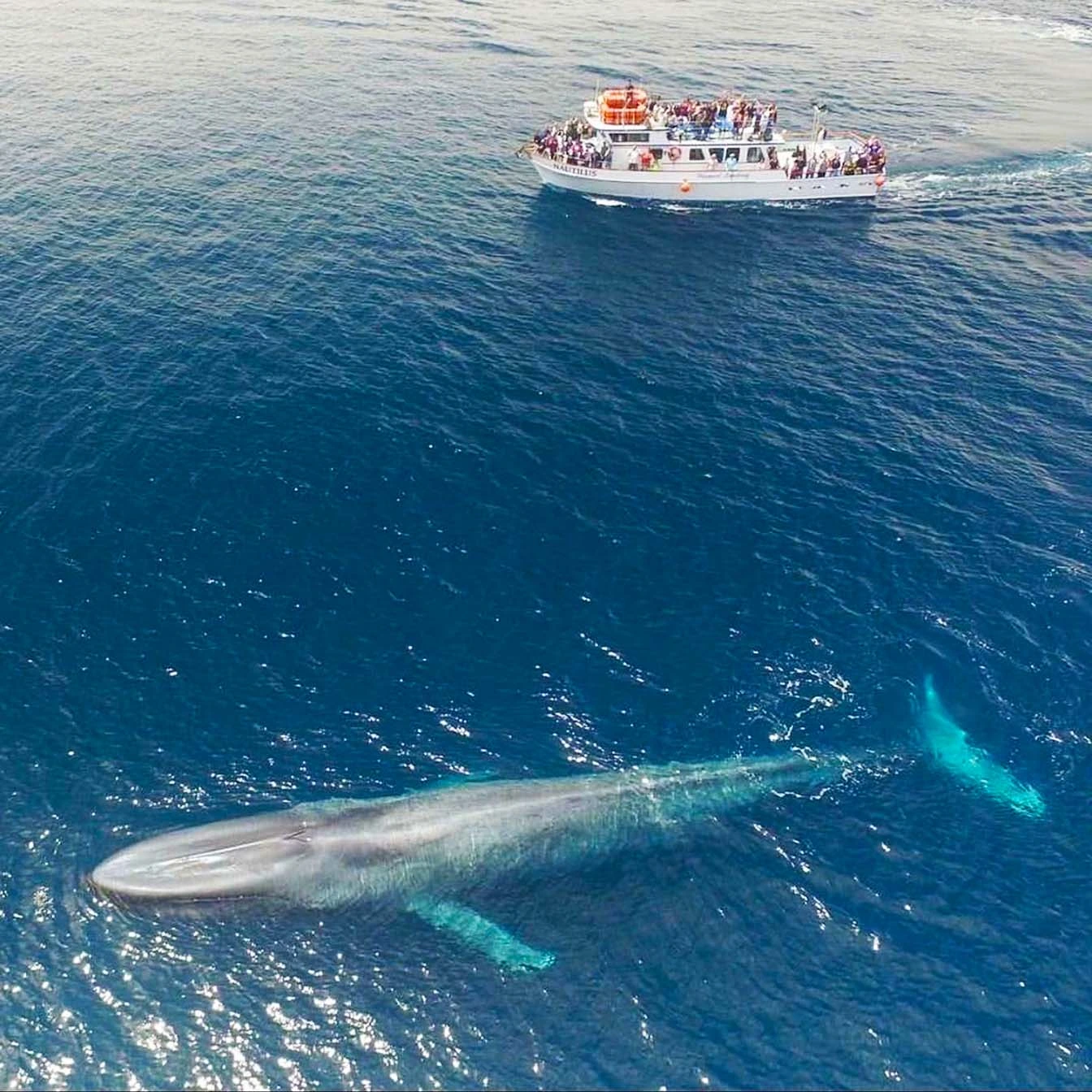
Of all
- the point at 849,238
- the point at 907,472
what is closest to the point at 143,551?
the point at 907,472

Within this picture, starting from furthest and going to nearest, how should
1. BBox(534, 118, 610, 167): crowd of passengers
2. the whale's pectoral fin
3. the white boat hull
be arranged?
BBox(534, 118, 610, 167): crowd of passengers < the white boat hull < the whale's pectoral fin

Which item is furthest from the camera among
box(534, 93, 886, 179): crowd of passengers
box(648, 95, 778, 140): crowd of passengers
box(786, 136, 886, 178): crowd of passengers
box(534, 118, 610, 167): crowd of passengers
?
box(534, 118, 610, 167): crowd of passengers

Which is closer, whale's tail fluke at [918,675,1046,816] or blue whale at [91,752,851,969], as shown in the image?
blue whale at [91,752,851,969]

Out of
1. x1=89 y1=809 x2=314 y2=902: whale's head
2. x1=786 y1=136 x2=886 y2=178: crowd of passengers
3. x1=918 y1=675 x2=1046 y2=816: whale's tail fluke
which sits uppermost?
x1=786 y1=136 x2=886 y2=178: crowd of passengers

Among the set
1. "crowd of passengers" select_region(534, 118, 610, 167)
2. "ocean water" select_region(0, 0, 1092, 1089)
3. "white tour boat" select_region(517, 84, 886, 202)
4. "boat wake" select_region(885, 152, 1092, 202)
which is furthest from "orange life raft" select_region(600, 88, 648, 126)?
"boat wake" select_region(885, 152, 1092, 202)

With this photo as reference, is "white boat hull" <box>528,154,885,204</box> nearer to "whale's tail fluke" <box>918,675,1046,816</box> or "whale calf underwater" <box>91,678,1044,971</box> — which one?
"whale's tail fluke" <box>918,675,1046,816</box>

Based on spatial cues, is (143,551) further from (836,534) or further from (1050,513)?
(1050,513)
